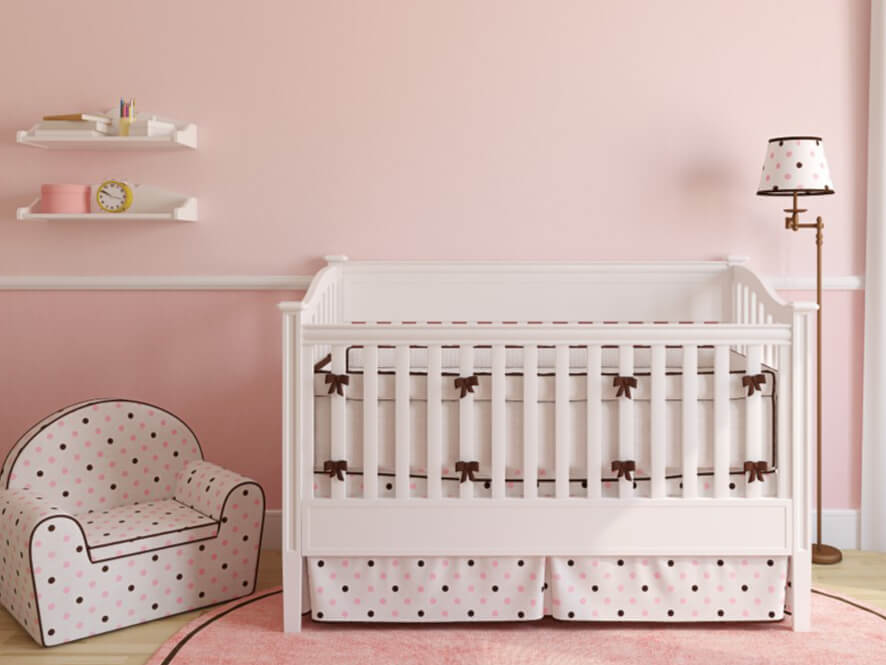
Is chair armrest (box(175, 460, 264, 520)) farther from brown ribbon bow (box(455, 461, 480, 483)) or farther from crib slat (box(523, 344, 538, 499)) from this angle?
crib slat (box(523, 344, 538, 499))

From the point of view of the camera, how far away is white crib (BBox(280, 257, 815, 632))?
232 centimetres

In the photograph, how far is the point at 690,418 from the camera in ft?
7.63

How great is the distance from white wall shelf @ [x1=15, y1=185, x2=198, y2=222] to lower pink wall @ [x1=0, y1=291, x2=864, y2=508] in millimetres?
252

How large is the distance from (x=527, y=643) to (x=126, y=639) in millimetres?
937

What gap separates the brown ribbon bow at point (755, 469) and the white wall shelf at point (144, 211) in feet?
5.75

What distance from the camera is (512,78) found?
306 cm

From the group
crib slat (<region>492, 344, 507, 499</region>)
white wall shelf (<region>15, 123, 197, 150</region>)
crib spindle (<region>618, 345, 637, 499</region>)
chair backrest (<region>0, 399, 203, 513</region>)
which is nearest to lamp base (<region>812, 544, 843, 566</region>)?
crib spindle (<region>618, 345, 637, 499</region>)

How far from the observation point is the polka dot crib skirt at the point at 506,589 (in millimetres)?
2369

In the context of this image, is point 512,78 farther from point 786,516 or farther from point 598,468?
point 786,516

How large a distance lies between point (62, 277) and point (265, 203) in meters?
0.67

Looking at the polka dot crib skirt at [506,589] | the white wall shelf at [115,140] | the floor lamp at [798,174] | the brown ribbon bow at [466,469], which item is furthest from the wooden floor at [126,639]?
the white wall shelf at [115,140]

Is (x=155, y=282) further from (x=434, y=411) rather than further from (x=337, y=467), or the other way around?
(x=434, y=411)

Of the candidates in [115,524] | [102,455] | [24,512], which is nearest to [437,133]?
[102,455]

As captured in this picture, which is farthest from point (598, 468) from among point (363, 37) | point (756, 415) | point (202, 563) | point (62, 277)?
point (62, 277)
